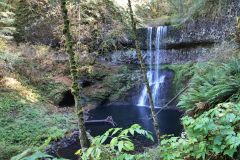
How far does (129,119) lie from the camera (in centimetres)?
1420

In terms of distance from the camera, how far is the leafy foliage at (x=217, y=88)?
6.25 metres

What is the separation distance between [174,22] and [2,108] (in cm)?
1197

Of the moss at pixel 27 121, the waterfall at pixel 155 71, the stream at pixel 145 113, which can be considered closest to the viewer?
the stream at pixel 145 113

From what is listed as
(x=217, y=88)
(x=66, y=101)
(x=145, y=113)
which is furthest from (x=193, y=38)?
(x=217, y=88)

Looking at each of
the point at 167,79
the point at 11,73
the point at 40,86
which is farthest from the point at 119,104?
the point at 11,73

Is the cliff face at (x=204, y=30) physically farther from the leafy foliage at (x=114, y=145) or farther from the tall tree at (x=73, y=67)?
the leafy foliage at (x=114, y=145)

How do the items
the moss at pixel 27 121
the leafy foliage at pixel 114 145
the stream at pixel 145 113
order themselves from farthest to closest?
the moss at pixel 27 121 → the stream at pixel 145 113 → the leafy foliage at pixel 114 145

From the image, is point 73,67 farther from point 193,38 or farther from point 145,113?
point 193,38

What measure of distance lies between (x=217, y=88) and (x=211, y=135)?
3653mm

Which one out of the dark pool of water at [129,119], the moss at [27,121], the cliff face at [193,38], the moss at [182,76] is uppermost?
the cliff face at [193,38]

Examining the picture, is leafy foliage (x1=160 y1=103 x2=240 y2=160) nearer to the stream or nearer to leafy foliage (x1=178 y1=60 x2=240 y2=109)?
leafy foliage (x1=178 y1=60 x2=240 y2=109)

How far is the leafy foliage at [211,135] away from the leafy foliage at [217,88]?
3.29 m

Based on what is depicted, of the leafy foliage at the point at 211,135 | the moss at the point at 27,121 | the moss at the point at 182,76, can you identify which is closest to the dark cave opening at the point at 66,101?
the moss at the point at 27,121

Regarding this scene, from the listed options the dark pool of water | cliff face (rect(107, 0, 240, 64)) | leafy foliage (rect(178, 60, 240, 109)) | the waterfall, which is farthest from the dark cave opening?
leafy foliage (rect(178, 60, 240, 109))
